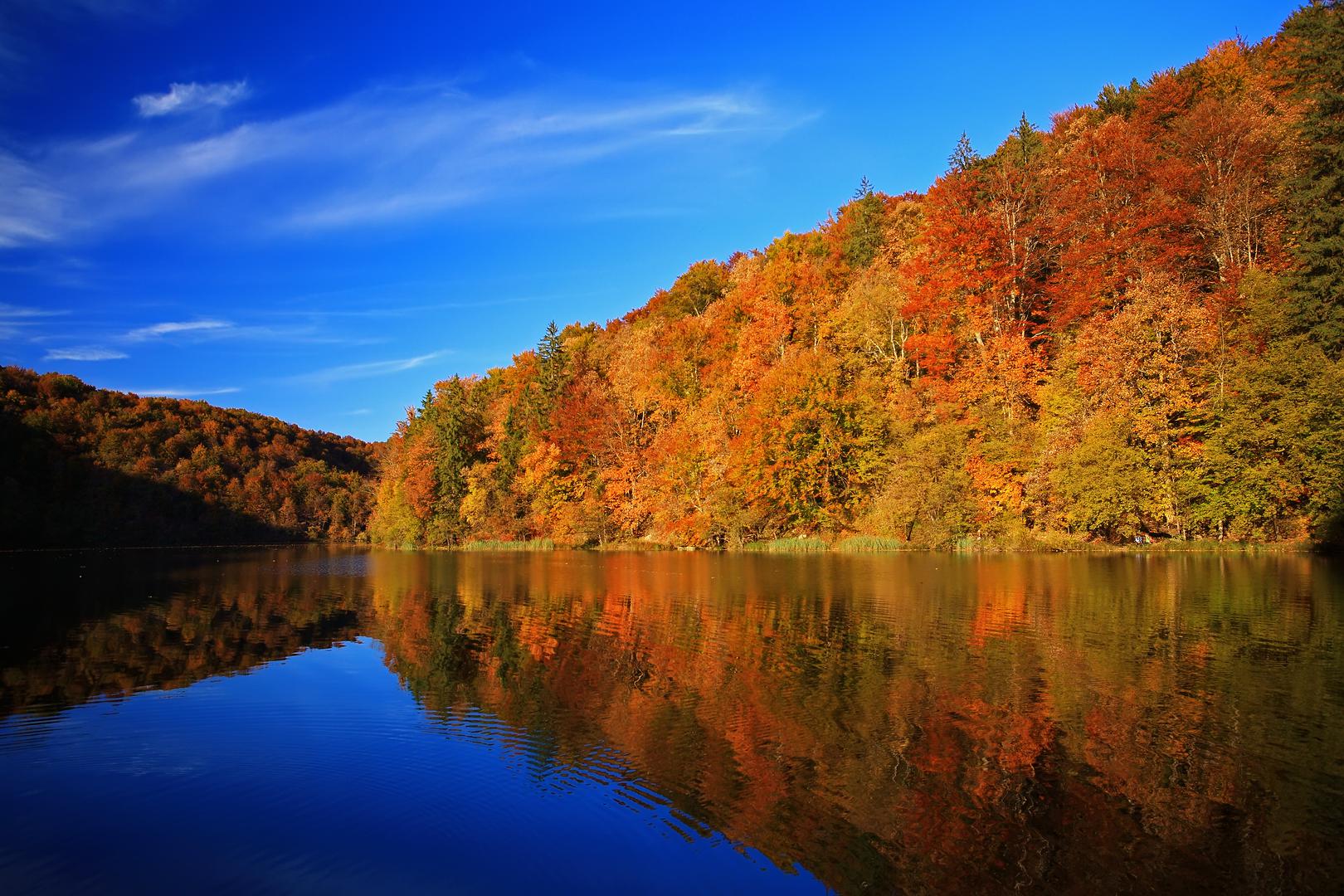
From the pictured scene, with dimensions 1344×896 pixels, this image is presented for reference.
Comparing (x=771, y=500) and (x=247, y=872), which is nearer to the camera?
(x=247, y=872)

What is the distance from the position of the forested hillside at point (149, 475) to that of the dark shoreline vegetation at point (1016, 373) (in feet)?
22.6

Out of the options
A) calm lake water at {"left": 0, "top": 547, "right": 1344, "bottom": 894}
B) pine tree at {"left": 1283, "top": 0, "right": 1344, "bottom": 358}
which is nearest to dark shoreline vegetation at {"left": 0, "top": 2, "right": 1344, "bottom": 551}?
pine tree at {"left": 1283, "top": 0, "right": 1344, "bottom": 358}

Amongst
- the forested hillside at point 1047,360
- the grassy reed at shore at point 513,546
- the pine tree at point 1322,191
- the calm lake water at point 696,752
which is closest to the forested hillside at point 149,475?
the grassy reed at shore at point 513,546

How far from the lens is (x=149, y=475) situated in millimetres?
101375

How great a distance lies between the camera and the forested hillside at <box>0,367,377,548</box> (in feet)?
304

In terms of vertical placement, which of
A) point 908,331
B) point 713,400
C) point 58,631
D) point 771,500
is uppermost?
point 908,331

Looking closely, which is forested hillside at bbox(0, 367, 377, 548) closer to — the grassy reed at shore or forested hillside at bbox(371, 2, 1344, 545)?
the grassy reed at shore

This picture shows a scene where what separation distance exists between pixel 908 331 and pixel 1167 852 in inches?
1958

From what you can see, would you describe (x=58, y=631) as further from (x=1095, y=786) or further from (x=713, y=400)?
(x=713, y=400)

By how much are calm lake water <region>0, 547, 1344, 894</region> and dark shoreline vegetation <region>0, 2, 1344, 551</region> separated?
18.6 metres

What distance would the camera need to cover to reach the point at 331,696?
12.9m

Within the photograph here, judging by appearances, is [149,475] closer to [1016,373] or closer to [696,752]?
[1016,373]

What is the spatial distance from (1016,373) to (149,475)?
10549 cm

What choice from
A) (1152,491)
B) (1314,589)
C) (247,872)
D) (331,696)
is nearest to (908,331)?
(1152,491)
